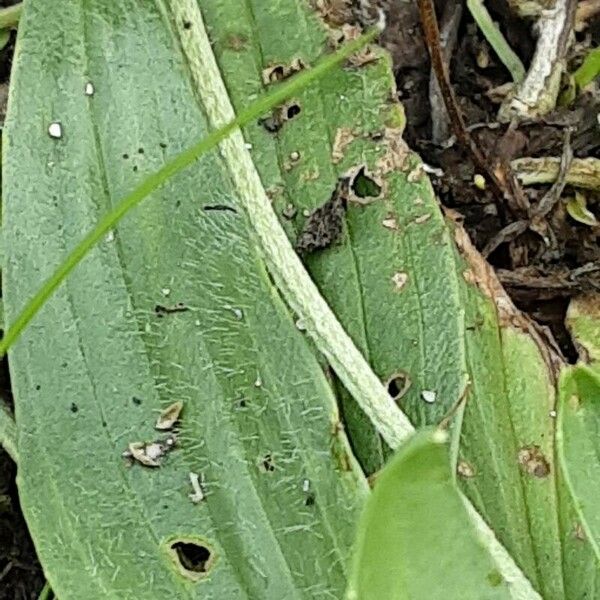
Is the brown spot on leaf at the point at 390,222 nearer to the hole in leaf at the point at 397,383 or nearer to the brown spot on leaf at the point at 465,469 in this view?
the hole in leaf at the point at 397,383

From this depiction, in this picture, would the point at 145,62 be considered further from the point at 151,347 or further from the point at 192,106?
the point at 151,347

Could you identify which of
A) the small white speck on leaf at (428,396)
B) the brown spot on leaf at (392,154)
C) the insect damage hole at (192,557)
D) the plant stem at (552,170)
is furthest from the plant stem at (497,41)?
the insect damage hole at (192,557)

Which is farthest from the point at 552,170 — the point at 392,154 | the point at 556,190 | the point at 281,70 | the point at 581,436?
the point at 581,436

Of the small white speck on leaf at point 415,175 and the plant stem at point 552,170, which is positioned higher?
the small white speck on leaf at point 415,175

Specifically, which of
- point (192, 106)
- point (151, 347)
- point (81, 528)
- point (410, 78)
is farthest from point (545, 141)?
point (81, 528)

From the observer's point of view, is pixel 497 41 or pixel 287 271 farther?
pixel 497 41

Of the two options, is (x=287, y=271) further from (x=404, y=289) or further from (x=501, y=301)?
(x=501, y=301)
